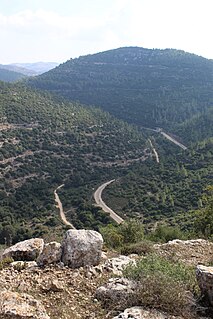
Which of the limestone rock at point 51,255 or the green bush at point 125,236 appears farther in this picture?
the green bush at point 125,236

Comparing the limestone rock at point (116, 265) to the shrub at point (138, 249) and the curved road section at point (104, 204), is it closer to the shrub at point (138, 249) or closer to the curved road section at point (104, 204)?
the shrub at point (138, 249)

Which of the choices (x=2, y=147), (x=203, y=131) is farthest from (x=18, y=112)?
(x=203, y=131)

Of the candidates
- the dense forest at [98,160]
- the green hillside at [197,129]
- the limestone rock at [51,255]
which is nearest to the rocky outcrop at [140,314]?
the limestone rock at [51,255]

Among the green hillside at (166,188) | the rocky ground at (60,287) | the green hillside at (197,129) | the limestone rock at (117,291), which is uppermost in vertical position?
the limestone rock at (117,291)

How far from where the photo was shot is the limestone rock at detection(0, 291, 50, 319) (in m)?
6.50

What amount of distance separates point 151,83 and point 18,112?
87.1 meters

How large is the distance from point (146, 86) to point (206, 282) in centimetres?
14728

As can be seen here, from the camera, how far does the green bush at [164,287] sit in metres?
7.20

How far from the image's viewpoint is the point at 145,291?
738 cm

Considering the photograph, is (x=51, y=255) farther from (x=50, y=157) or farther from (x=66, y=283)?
(x=50, y=157)

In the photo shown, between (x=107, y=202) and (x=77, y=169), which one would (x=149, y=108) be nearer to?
(x=77, y=169)

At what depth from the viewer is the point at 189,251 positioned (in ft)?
40.5

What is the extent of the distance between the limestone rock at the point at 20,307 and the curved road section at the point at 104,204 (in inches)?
1309

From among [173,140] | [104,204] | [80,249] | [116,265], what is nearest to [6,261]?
[80,249]
